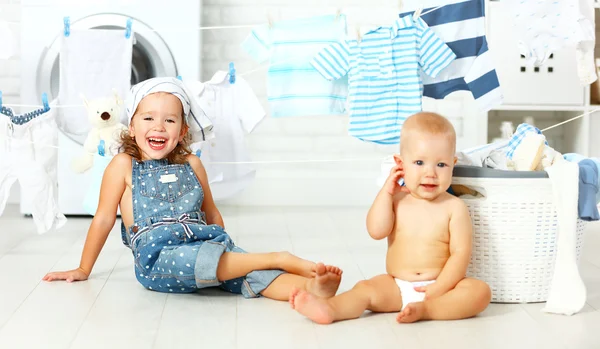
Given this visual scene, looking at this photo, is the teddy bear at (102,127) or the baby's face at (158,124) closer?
the baby's face at (158,124)

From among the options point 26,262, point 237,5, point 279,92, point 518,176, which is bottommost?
point 26,262

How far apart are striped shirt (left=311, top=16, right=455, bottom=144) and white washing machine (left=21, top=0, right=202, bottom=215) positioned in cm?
91

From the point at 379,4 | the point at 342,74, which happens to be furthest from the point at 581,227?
the point at 379,4

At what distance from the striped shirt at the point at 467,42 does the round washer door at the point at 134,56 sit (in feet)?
3.77

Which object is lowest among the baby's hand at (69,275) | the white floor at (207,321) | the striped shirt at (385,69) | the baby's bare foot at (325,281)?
the white floor at (207,321)

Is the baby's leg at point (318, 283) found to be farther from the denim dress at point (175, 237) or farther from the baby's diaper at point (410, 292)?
the baby's diaper at point (410, 292)

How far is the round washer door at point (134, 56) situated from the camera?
317 cm

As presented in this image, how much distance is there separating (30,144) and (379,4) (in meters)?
1.88

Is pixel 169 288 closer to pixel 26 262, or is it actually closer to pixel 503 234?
pixel 26 262

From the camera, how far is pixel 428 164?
5.99 ft

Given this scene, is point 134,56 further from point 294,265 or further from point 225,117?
point 294,265

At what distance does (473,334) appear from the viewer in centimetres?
164

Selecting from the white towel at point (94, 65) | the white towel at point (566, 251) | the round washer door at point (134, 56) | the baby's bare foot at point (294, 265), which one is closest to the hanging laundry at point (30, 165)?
the white towel at point (94, 65)

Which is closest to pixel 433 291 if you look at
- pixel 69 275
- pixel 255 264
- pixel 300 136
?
pixel 255 264
